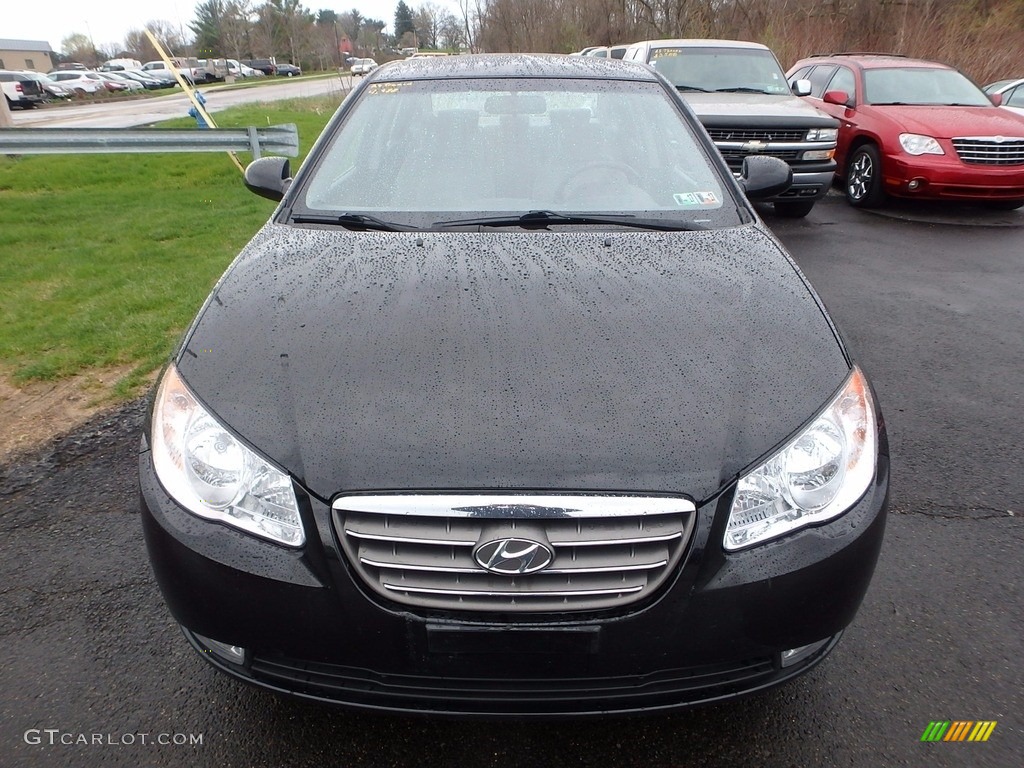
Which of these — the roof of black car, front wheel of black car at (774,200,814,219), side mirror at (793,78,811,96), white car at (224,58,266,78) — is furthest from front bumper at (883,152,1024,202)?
white car at (224,58,266,78)

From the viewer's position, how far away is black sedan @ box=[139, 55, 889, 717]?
1504mm

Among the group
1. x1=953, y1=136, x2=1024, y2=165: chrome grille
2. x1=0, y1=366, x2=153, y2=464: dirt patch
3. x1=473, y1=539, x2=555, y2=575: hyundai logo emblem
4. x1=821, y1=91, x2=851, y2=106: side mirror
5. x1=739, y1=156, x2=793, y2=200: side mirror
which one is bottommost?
x1=0, y1=366, x2=153, y2=464: dirt patch

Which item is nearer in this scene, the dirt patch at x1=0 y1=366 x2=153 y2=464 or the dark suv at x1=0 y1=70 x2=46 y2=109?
the dirt patch at x1=0 y1=366 x2=153 y2=464

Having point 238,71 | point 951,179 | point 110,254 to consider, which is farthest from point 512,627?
point 238,71

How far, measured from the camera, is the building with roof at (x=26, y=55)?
7154 centimetres

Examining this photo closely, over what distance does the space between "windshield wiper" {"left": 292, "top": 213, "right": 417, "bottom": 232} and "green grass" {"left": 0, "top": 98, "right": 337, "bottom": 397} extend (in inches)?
76.4

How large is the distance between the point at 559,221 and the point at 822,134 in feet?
19.4

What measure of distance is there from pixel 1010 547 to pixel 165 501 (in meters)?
2.93

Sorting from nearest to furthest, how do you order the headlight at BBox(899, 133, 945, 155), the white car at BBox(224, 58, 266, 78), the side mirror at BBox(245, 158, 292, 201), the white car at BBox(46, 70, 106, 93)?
the side mirror at BBox(245, 158, 292, 201) < the headlight at BBox(899, 133, 945, 155) < the white car at BBox(46, 70, 106, 93) < the white car at BBox(224, 58, 266, 78)

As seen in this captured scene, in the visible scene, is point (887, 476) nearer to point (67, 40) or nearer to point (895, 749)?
point (895, 749)

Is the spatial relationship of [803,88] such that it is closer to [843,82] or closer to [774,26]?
[843,82]

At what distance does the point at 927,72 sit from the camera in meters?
8.89

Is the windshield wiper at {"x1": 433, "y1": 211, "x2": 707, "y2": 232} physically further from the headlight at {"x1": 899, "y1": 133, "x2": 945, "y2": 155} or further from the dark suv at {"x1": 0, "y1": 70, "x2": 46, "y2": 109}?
the dark suv at {"x1": 0, "y1": 70, "x2": 46, "y2": 109}

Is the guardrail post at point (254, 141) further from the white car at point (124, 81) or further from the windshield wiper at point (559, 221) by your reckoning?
the white car at point (124, 81)
